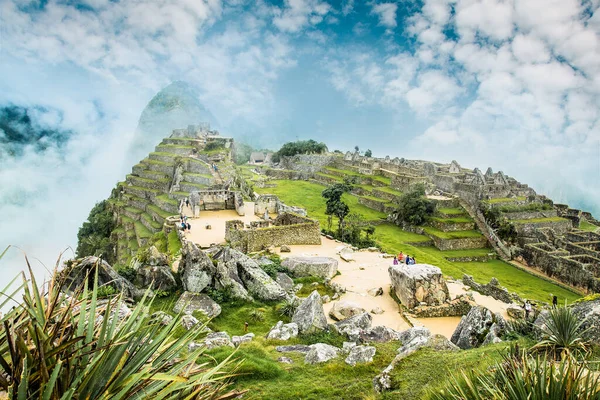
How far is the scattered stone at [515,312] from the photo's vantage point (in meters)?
12.8

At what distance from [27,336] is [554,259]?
134ft

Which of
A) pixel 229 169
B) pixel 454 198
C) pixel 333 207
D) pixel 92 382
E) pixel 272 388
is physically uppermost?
pixel 229 169

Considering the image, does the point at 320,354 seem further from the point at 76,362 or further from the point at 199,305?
the point at 76,362

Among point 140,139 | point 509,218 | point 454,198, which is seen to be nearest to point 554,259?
point 509,218

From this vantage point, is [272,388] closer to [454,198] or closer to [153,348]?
[153,348]

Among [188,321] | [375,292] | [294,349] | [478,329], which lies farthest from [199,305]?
[478,329]

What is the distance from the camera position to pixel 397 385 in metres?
6.82

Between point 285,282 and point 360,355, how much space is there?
22.5ft

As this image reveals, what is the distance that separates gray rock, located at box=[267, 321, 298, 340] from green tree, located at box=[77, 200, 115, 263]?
32033 millimetres

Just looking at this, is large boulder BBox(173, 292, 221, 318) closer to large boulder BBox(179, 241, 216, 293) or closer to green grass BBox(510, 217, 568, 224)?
large boulder BBox(179, 241, 216, 293)

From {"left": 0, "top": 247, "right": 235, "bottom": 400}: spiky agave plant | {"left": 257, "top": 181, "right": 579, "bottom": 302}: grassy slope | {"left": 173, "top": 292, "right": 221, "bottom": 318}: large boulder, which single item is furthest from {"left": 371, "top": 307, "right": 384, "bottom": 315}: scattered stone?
{"left": 257, "top": 181, "right": 579, "bottom": 302}: grassy slope

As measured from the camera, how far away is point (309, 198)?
48125 mm

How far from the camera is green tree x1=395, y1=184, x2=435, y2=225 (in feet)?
142

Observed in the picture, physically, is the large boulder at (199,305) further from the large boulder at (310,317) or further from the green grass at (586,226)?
the green grass at (586,226)
